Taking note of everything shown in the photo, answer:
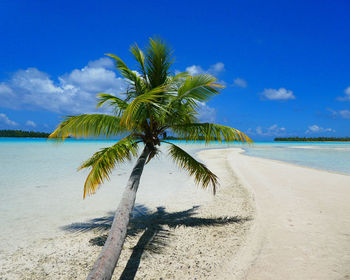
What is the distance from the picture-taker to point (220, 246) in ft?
13.3

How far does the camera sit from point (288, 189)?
8305mm

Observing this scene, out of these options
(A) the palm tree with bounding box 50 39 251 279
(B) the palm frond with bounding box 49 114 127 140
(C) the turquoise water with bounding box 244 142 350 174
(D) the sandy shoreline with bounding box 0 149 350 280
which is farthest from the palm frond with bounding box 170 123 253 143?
(C) the turquoise water with bounding box 244 142 350 174

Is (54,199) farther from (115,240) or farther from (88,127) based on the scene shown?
(115,240)

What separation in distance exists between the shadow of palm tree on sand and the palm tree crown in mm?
1247

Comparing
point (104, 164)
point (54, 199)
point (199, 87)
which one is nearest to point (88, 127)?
point (104, 164)

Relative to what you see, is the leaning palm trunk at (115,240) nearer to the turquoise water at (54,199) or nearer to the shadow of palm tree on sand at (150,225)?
the shadow of palm tree on sand at (150,225)

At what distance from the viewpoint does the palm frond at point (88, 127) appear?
3961 millimetres

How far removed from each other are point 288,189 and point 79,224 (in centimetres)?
738

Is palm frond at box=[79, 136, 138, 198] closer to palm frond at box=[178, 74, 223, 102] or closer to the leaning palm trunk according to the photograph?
the leaning palm trunk

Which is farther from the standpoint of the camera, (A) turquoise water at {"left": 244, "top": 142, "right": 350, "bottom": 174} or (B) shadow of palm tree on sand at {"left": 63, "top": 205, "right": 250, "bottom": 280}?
(A) turquoise water at {"left": 244, "top": 142, "right": 350, "bottom": 174}

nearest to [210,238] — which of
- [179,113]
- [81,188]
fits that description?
[179,113]

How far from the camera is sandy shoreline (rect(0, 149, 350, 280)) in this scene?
127 inches

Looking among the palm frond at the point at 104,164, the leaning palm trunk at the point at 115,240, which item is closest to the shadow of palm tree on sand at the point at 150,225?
the leaning palm trunk at the point at 115,240

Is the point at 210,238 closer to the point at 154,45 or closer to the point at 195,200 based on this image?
the point at 195,200
